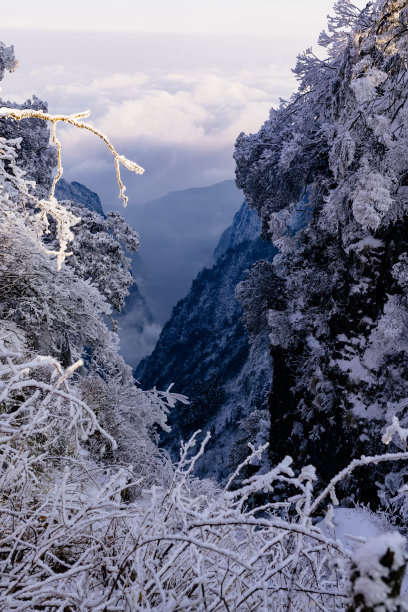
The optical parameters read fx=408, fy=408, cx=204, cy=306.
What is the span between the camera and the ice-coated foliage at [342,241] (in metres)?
9.17

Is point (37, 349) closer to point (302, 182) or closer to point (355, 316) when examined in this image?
point (355, 316)

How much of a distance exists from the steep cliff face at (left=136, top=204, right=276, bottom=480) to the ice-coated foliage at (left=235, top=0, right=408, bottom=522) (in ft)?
74.4

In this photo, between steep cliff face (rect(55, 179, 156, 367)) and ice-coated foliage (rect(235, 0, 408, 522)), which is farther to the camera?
steep cliff face (rect(55, 179, 156, 367))

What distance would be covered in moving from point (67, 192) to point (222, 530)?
331 feet

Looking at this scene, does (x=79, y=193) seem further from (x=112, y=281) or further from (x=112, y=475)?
(x=112, y=475)

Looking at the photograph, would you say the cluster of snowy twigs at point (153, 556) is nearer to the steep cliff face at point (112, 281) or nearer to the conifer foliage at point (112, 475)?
the conifer foliage at point (112, 475)

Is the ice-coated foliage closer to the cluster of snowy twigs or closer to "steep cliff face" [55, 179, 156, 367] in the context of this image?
"steep cliff face" [55, 179, 156, 367]

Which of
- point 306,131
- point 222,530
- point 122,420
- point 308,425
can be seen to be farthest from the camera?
point 306,131

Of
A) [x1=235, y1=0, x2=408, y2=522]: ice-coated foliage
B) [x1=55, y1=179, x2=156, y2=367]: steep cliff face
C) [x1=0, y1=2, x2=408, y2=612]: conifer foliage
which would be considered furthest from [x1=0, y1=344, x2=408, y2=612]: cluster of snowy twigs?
[x1=55, y1=179, x2=156, y2=367]: steep cliff face

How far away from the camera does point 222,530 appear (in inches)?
83.5

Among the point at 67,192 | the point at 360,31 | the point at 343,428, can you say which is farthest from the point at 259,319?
the point at 67,192

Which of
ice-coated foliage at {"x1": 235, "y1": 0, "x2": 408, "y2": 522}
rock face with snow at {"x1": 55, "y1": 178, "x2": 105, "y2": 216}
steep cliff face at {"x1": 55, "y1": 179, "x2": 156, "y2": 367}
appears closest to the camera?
ice-coated foliage at {"x1": 235, "y1": 0, "x2": 408, "y2": 522}

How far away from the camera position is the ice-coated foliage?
361 inches

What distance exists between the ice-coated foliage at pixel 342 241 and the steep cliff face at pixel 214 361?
2268 centimetres
